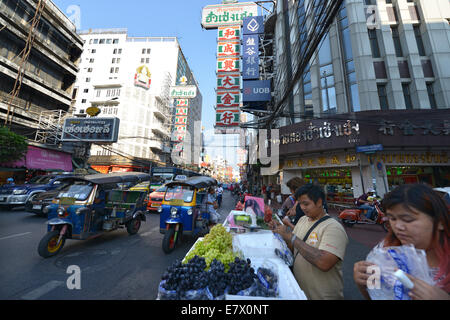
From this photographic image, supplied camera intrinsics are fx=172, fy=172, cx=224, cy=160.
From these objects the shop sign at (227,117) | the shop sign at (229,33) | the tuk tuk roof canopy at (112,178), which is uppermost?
the shop sign at (229,33)

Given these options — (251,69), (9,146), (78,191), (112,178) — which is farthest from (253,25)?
(9,146)

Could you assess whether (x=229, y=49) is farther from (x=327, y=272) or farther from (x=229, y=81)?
(x=327, y=272)

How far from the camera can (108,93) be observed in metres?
31.9

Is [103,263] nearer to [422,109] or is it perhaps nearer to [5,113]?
[422,109]

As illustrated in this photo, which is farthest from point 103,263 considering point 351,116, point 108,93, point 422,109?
point 108,93

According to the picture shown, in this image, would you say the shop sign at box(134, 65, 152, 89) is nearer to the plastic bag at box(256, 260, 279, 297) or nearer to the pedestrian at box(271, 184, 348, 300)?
the pedestrian at box(271, 184, 348, 300)

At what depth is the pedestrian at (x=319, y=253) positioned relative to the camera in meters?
1.63

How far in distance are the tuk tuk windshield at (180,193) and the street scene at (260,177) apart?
5 cm

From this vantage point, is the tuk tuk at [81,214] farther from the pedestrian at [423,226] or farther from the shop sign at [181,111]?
the shop sign at [181,111]

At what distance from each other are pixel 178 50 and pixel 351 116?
42.7m

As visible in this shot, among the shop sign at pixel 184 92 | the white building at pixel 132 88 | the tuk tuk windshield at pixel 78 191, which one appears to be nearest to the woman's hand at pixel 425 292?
the tuk tuk windshield at pixel 78 191
